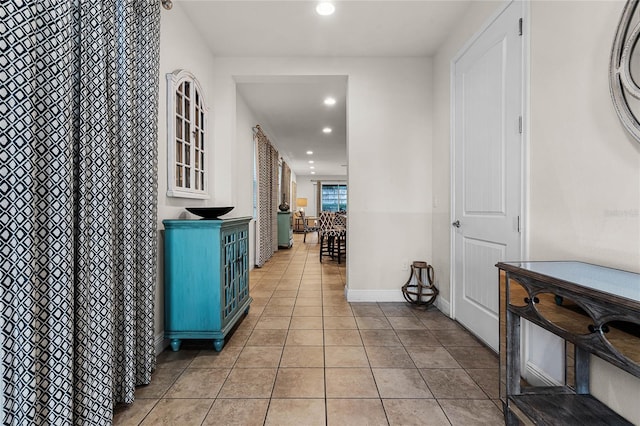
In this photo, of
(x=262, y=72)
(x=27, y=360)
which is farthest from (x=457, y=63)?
(x=27, y=360)

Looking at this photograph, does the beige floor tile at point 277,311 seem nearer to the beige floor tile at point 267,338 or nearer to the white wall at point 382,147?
the beige floor tile at point 267,338

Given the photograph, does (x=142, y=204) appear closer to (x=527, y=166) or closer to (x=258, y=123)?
(x=527, y=166)

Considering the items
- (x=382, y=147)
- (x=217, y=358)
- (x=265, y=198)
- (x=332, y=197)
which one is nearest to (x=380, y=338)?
(x=217, y=358)

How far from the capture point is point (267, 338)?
2.34 m

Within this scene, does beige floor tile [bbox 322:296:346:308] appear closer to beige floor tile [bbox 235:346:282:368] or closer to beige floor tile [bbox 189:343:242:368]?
beige floor tile [bbox 235:346:282:368]

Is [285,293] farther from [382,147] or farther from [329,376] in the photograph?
[382,147]

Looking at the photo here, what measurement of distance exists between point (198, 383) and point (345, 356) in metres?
0.95

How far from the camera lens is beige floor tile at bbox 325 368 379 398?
5.33ft

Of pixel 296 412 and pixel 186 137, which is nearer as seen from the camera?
pixel 296 412

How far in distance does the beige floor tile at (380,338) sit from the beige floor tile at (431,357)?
0.48 ft

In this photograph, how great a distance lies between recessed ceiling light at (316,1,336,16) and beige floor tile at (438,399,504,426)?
2.87 m

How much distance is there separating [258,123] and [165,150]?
3371mm

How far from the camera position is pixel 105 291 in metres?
1.30

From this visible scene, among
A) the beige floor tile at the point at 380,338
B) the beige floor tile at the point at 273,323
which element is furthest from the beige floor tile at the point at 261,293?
the beige floor tile at the point at 380,338
